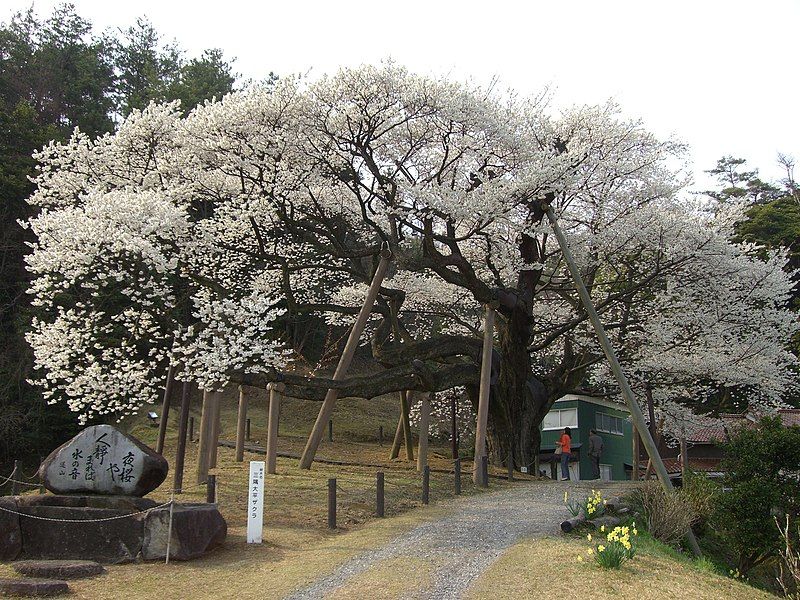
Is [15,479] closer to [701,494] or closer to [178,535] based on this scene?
[178,535]

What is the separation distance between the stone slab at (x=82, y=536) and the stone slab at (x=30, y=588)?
198cm

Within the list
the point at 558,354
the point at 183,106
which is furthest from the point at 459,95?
the point at 183,106

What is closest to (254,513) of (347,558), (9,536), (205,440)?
(347,558)

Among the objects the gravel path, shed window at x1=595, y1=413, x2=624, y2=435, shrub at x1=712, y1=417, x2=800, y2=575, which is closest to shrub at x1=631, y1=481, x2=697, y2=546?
shrub at x1=712, y1=417, x2=800, y2=575

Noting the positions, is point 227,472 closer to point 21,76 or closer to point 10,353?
point 10,353

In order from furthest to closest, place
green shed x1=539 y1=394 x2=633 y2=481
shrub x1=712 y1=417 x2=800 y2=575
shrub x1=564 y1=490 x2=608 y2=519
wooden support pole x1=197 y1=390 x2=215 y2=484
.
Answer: green shed x1=539 y1=394 x2=633 y2=481, wooden support pole x1=197 y1=390 x2=215 y2=484, shrub x1=712 y1=417 x2=800 y2=575, shrub x1=564 y1=490 x2=608 y2=519

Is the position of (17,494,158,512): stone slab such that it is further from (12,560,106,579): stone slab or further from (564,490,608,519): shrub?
(564,490,608,519): shrub

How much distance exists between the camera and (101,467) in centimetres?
1214

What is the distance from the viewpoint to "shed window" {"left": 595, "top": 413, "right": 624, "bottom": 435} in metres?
37.0

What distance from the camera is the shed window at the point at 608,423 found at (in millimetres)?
37031

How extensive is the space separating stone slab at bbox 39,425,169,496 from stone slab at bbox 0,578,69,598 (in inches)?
115

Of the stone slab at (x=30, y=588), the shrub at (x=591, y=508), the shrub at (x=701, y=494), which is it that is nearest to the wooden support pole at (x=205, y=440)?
the stone slab at (x=30, y=588)

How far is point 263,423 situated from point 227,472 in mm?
15612

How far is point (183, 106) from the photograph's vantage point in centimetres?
3541
